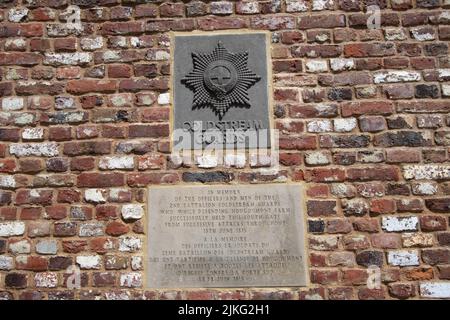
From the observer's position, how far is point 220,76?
11.3ft

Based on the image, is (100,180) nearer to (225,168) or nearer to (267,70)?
(225,168)

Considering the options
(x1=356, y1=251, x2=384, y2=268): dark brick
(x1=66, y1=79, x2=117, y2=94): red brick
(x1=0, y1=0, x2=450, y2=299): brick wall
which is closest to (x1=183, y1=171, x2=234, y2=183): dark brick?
(x1=0, y1=0, x2=450, y2=299): brick wall

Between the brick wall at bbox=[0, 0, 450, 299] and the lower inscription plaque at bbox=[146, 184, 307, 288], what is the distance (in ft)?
0.25

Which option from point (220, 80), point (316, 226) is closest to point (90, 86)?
point (220, 80)

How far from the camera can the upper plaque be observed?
337 cm

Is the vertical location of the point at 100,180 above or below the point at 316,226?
above

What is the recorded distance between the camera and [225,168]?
3307mm

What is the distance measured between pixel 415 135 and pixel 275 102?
0.99 m

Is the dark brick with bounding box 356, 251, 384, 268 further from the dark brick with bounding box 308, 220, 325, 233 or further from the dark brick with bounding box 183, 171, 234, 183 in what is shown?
the dark brick with bounding box 183, 171, 234, 183

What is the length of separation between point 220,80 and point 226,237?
1118 mm

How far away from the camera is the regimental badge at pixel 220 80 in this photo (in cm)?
341

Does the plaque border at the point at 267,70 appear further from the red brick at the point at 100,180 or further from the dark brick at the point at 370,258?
the dark brick at the point at 370,258

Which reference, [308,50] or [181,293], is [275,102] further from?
[181,293]
